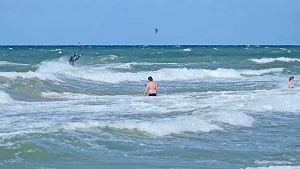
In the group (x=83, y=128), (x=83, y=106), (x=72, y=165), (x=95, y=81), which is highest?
(x=95, y=81)

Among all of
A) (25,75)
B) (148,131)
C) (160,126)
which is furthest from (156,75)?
(148,131)

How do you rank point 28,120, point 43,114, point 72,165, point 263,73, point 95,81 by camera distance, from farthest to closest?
point 263,73
point 95,81
point 43,114
point 28,120
point 72,165

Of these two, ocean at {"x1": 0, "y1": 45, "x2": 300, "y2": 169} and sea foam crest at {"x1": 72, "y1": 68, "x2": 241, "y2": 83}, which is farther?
sea foam crest at {"x1": 72, "y1": 68, "x2": 241, "y2": 83}

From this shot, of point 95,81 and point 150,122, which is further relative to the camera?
point 95,81

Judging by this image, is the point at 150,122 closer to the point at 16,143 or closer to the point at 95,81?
the point at 16,143

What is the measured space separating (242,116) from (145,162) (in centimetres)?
539

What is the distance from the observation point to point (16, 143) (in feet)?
33.7

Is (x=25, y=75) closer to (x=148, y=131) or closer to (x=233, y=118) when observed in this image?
(x=233, y=118)

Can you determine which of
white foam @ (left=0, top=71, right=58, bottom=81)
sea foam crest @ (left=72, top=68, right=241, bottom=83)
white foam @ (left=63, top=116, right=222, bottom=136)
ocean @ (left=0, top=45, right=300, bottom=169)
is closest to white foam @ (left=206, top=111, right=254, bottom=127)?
ocean @ (left=0, top=45, right=300, bottom=169)

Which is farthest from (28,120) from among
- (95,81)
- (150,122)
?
(95,81)

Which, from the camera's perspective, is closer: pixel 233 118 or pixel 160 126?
pixel 160 126

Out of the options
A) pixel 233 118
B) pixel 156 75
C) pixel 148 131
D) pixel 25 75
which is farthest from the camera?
pixel 156 75

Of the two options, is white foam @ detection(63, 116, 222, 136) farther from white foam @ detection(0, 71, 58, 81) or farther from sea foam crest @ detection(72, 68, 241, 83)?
sea foam crest @ detection(72, 68, 241, 83)

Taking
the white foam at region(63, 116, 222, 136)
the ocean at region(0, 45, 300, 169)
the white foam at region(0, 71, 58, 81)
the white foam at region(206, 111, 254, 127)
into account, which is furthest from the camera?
the white foam at region(0, 71, 58, 81)
